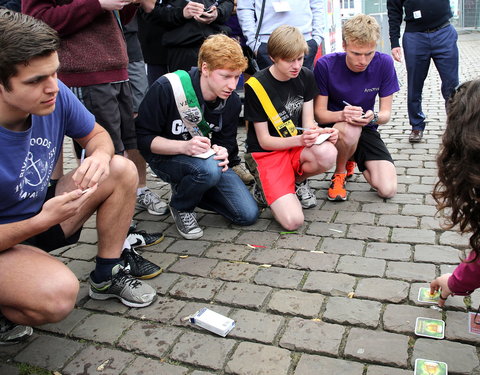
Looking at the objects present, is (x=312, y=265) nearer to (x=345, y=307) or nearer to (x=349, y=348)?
(x=345, y=307)

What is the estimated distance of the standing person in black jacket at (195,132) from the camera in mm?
3336

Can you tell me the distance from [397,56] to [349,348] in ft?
14.4

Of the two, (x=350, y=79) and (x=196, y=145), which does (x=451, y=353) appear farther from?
(x=350, y=79)

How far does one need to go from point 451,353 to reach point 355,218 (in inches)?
60.0

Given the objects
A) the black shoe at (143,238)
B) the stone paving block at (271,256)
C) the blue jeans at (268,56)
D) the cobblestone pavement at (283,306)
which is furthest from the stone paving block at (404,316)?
the blue jeans at (268,56)

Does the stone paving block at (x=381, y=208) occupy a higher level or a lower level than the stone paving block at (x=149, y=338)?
lower

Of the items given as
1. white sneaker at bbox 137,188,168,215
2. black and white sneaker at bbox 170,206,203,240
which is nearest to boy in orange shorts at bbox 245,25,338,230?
black and white sneaker at bbox 170,206,203,240

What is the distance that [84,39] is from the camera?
10.5 ft

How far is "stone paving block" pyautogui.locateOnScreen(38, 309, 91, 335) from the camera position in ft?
8.36

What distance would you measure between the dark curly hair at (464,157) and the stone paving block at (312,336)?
0.72 metres

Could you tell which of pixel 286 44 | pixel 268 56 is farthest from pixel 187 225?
pixel 268 56

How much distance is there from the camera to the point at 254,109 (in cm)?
376

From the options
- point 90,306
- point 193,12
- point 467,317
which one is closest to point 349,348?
point 467,317

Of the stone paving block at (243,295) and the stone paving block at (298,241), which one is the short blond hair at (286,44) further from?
the stone paving block at (243,295)
